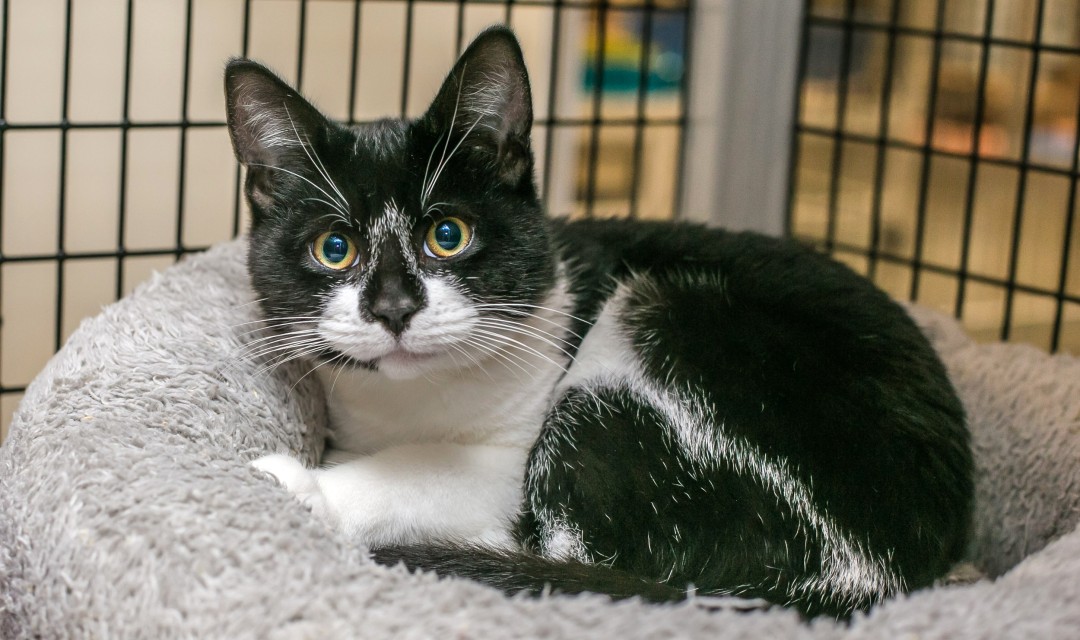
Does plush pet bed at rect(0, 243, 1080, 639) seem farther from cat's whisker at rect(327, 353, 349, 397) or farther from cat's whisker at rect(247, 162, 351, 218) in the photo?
cat's whisker at rect(247, 162, 351, 218)

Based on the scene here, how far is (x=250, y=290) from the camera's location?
63.9 inches

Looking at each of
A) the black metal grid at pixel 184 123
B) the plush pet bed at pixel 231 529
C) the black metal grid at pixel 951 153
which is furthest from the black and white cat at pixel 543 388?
the black metal grid at pixel 951 153

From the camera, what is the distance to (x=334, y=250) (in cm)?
132

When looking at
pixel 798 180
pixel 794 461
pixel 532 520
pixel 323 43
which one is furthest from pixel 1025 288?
pixel 323 43

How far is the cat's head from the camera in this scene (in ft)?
4.15

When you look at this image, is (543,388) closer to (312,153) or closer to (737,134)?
(312,153)

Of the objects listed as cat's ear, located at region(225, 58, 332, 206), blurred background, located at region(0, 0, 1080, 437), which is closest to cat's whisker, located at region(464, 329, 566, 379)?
cat's ear, located at region(225, 58, 332, 206)

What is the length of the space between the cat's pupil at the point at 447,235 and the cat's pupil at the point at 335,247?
0.36 feet

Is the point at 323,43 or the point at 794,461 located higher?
the point at 323,43

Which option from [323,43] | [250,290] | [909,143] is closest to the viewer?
[250,290]

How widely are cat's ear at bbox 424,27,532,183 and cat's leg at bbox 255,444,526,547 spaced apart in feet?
1.26

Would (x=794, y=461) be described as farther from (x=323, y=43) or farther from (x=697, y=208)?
(x=323, y=43)

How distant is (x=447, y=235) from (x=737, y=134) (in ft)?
3.66

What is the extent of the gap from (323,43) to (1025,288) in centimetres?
182
